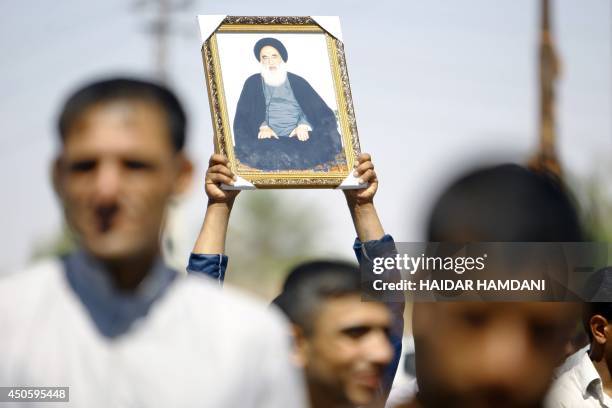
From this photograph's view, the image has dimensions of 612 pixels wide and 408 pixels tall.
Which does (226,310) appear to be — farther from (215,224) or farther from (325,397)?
(325,397)

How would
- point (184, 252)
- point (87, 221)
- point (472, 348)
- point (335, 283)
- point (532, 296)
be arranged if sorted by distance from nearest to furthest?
point (472, 348)
point (532, 296)
point (87, 221)
point (335, 283)
point (184, 252)

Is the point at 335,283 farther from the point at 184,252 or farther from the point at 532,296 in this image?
the point at 184,252

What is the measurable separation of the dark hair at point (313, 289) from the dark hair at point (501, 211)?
1885mm

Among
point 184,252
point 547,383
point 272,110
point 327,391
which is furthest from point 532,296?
point 184,252

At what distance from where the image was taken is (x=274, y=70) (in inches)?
165

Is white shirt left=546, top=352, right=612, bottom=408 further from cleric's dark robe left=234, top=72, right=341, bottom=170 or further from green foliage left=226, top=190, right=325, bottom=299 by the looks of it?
green foliage left=226, top=190, right=325, bottom=299

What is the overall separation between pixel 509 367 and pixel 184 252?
30.1 ft

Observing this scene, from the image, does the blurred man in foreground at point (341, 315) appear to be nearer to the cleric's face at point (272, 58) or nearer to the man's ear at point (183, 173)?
the cleric's face at point (272, 58)

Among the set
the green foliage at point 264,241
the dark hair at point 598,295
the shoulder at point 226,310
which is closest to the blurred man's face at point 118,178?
the shoulder at point 226,310

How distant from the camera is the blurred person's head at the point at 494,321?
77.1 inches

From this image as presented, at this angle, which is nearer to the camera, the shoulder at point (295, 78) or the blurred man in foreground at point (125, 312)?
the blurred man in foreground at point (125, 312)

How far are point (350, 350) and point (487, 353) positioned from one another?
2038 mm

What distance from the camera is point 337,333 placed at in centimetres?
400

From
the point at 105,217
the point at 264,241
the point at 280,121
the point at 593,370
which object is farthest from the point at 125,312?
the point at 264,241
